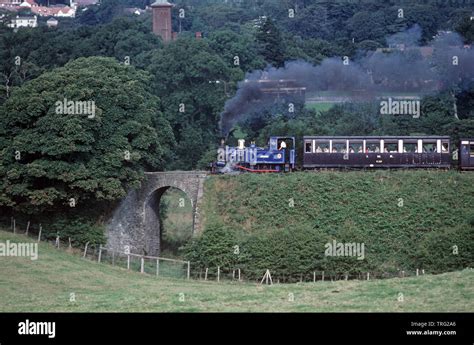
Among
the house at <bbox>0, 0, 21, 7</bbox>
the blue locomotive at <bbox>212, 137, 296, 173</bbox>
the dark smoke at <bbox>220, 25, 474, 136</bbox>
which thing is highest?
the house at <bbox>0, 0, 21, 7</bbox>

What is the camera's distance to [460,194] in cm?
6544

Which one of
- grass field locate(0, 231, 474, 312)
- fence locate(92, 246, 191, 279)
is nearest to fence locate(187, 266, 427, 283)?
fence locate(92, 246, 191, 279)

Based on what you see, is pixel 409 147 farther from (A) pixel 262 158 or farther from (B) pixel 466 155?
(A) pixel 262 158

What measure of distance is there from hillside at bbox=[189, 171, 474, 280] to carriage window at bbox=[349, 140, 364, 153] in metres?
1.34

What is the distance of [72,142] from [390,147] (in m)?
15.5

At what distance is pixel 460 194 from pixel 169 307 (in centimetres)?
2340

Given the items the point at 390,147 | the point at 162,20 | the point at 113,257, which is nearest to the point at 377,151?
the point at 390,147

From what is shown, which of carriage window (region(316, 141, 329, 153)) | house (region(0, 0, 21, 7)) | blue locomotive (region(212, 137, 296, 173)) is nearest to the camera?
carriage window (region(316, 141, 329, 153))

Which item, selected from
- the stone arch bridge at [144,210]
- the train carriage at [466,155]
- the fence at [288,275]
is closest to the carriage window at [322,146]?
the stone arch bridge at [144,210]

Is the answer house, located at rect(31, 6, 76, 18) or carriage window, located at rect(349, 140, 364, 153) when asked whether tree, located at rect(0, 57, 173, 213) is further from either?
house, located at rect(31, 6, 76, 18)

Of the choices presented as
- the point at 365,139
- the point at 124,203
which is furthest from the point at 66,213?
the point at 365,139

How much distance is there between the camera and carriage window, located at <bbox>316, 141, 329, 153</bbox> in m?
68.6

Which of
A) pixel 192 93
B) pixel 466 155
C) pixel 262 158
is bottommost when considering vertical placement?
pixel 262 158

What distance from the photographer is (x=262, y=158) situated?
69750 mm
